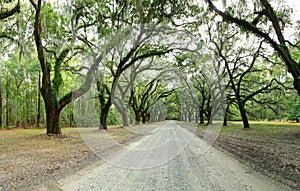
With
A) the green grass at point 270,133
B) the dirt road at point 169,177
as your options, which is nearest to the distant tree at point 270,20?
the green grass at point 270,133

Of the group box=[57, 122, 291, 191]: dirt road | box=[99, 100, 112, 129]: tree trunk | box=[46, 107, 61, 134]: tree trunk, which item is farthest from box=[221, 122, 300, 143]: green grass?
box=[46, 107, 61, 134]: tree trunk

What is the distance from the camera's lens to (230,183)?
4.29 m

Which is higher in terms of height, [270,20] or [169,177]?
[270,20]

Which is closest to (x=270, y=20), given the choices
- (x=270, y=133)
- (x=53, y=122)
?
(x=270, y=133)

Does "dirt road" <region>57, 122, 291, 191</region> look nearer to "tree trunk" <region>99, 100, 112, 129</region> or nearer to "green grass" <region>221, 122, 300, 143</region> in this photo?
"green grass" <region>221, 122, 300, 143</region>

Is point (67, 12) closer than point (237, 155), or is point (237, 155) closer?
point (237, 155)

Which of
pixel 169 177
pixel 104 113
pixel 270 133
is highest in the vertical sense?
pixel 104 113

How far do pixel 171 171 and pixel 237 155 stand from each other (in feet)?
10.1

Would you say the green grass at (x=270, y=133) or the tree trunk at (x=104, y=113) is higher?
the tree trunk at (x=104, y=113)

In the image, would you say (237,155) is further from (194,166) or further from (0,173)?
(0,173)

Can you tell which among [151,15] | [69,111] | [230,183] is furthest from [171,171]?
[69,111]

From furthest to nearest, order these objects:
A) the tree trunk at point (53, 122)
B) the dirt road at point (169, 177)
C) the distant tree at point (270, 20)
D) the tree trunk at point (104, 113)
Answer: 1. the tree trunk at point (104, 113)
2. the tree trunk at point (53, 122)
3. the distant tree at point (270, 20)
4. the dirt road at point (169, 177)

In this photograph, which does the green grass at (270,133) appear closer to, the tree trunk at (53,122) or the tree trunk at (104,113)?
the tree trunk at (104,113)

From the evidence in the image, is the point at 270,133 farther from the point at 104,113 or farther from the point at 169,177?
the point at 169,177
